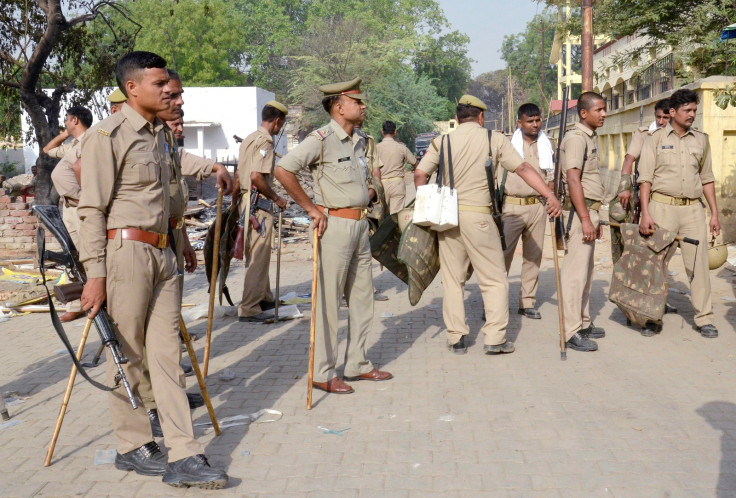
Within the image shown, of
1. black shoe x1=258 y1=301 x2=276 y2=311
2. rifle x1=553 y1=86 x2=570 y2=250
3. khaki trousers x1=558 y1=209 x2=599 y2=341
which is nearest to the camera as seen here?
khaki trousers x1=558 y1=209 x2=599 y2=341

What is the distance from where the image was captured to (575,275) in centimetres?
692

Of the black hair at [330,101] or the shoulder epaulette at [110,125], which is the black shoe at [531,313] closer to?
the black hair at [330,101]

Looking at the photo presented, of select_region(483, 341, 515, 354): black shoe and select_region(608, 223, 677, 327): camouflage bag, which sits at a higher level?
select_region(608, 223, 677, 327): camouflage bag

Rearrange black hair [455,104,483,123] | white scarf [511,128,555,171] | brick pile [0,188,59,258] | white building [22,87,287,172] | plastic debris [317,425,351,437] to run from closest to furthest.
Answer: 1. plastic debris [317,425,351,437]
2. black hair [455,104,483,123]
3. white scarf [511,128,555,171]
4. brick pile [0,188,59,258]
5. white building [22,87,287,172]

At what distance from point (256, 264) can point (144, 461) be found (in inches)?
158

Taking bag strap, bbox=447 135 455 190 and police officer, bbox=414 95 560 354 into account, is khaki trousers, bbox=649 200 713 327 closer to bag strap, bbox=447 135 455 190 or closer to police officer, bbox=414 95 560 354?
police officer, bbox=414 95 560 354

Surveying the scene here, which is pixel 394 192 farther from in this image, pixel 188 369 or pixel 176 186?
pixel 176 186

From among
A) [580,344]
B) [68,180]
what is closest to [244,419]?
[68,180]

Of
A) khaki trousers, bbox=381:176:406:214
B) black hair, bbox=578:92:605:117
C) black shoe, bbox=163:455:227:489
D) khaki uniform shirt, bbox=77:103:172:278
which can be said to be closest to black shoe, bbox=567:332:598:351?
black hair, bbox=578:92:605:117

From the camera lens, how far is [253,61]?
249ft

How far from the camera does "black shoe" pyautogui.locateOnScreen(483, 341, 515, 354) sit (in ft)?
22.0

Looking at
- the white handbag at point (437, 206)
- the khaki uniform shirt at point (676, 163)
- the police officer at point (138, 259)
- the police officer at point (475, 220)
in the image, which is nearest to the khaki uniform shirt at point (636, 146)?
the khaki uniform shirt at point (676, 163)

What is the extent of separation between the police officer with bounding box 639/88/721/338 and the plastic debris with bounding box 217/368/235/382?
3.89 metres

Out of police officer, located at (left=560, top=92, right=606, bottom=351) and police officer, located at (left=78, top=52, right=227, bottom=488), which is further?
police officer, located at (left=560, top=92, right=606, bottom=351)
